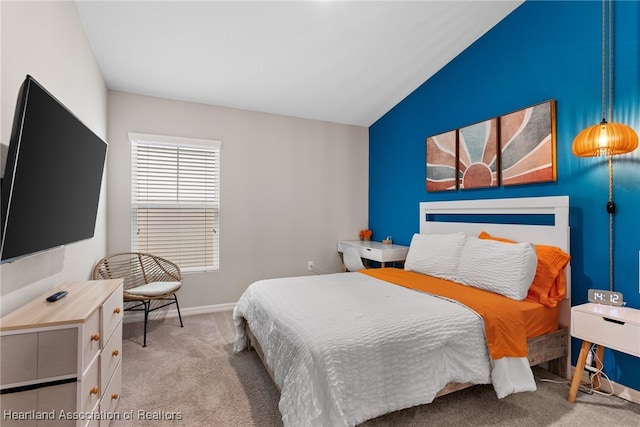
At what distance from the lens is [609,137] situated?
6.17 ft

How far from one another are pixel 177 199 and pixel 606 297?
13.5 ft

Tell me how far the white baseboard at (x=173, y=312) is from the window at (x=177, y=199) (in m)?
0.49

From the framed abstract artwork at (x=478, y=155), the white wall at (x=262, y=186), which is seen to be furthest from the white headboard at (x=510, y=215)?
the white wall at (x=262, y=186)

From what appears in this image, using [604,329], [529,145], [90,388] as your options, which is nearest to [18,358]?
[90,388]

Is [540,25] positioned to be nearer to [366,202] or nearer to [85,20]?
[366,202]

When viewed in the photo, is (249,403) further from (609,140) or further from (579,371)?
(609,140)

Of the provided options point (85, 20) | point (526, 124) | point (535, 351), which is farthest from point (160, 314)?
point (526, 124)

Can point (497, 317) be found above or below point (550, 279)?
below

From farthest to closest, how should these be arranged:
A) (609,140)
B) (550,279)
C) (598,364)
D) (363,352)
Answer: (550,279) < (598,364) < (609,140) < (363,352)

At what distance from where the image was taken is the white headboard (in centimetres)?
229

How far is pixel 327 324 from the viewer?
1.65 m

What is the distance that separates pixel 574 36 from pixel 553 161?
96 centimetres

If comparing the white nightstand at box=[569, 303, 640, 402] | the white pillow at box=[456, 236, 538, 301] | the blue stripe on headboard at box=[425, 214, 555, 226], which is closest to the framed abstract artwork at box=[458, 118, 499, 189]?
the blue stripe on headboard at box=[425, 214, 555, 226]

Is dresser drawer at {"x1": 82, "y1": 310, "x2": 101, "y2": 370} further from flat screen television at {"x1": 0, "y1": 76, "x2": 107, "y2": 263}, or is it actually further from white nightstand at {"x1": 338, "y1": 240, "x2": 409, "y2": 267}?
white nightstand at {"x1": 338, "y1": 240, "x2": 409, "y2": 267}
